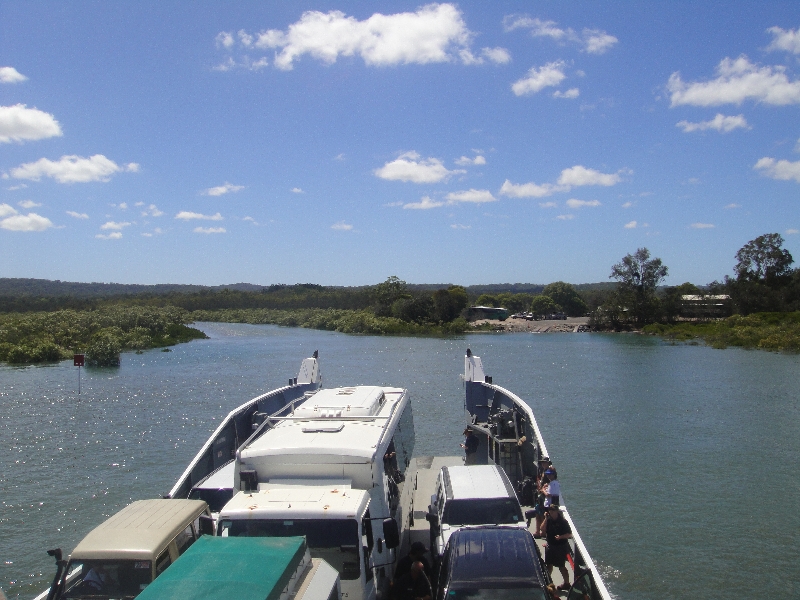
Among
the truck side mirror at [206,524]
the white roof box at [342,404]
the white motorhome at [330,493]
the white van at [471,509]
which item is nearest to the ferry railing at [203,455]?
the white roof box at [342,404]

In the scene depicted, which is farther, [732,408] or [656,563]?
[732,408]

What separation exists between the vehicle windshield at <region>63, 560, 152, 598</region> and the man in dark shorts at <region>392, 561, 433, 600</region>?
113 inches

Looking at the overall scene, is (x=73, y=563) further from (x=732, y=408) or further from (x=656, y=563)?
(x=732, y=408)

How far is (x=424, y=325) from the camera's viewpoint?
9256 centimetres

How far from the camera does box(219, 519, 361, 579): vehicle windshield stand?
684 centimetres

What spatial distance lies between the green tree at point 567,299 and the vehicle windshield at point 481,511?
122433 millimetres

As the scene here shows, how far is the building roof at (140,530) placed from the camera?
6492mm

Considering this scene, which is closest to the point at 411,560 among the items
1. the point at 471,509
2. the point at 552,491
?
the point at 471,509

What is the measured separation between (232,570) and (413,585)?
3188mm

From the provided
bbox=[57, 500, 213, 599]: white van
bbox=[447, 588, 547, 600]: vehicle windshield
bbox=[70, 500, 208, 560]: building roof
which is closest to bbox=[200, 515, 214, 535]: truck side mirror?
bbox=[70, 500, 208, 560]: building roof

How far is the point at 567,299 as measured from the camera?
129125 millimetres

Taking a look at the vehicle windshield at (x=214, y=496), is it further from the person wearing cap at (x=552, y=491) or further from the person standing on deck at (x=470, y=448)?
the person standing on deck at (x=470, y=448)

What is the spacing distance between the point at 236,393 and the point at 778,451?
2670 cm

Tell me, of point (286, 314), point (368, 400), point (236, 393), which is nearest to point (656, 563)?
point (368, 400)
